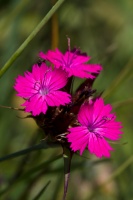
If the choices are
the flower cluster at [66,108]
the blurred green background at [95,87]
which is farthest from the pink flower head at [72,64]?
the blurred green background at [95,87]

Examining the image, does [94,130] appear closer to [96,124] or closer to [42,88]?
[96,124]

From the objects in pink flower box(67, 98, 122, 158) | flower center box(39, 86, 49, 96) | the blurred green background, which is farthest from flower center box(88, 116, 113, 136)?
the blurred green background

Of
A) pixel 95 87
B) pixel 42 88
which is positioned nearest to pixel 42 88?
pixel 42 88

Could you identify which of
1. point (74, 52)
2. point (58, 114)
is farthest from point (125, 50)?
point (58, 114)

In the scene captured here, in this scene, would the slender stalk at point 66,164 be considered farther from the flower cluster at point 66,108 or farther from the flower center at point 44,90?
the flower center at point 44,90

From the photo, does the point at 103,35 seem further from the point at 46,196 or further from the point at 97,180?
the point at 46,196
